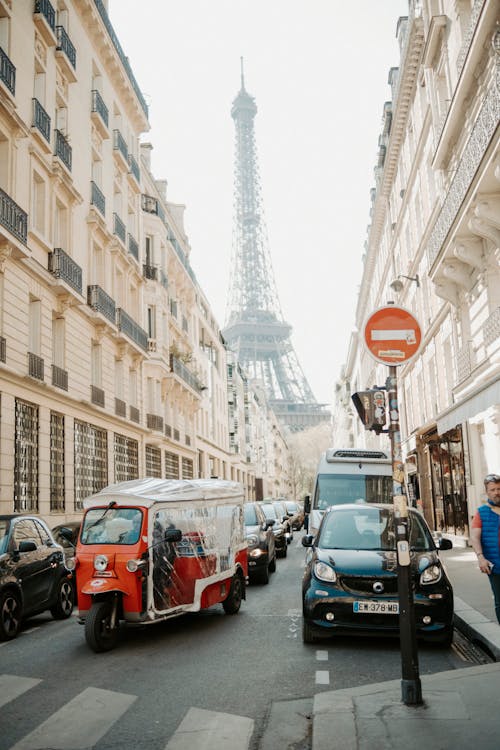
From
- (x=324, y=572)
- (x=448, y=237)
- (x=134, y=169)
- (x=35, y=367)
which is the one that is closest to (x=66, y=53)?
(x=134, y=169)

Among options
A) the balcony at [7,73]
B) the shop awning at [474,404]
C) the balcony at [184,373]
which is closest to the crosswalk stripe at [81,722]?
the shop awning at [474,404]

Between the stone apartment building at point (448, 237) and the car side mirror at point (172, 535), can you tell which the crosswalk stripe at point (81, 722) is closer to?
the car side mirror at point (172, 535)

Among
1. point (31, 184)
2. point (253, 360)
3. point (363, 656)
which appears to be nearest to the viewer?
point (363, 656)

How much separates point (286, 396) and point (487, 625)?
5145 inches

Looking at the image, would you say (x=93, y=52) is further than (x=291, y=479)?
No

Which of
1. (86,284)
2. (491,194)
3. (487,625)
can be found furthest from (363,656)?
(86,284)

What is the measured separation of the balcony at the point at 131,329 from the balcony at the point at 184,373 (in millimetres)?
4728

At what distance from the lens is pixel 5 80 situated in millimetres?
18062

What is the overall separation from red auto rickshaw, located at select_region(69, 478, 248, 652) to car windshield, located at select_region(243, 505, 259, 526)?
221 inches

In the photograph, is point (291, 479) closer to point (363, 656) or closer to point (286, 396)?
point (286, 396)

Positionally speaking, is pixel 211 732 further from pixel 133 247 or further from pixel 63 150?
pixel 133 247

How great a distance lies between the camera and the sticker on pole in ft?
21.7

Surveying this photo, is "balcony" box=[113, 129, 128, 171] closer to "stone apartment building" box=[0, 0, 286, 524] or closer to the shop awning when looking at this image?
"stone apartment building" box=[0, 0, 286, 524]

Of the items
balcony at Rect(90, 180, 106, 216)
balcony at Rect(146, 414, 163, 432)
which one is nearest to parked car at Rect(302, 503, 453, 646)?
balcony at Rect(90, 180, 106, 216)
